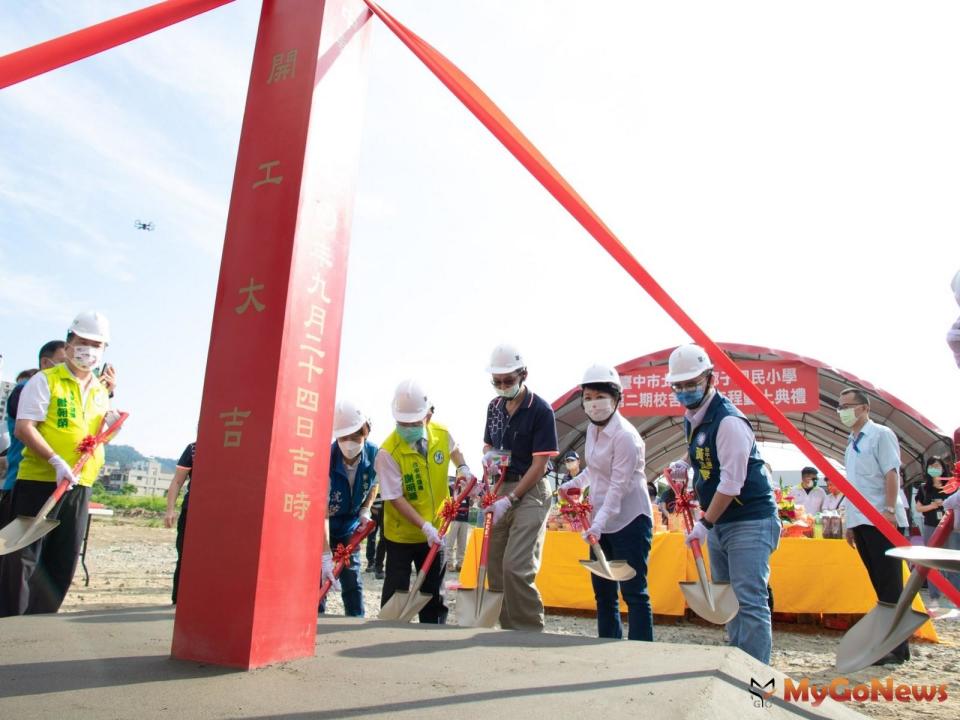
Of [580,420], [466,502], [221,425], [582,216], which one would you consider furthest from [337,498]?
[580,420]

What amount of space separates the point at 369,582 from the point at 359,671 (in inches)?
343

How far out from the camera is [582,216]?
301 cm

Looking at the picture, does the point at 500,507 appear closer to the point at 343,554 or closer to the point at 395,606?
the point at 395,606

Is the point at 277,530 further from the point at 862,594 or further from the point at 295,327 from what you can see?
the point at 862,594

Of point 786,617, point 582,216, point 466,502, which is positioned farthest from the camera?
point 786,617

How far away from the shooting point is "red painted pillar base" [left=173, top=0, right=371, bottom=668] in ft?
7.80

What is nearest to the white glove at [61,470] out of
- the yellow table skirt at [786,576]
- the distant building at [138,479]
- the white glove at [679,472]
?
the white glove at [679,472]

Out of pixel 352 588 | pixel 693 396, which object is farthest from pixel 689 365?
pixel 352 588

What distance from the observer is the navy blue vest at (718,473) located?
3.62 m

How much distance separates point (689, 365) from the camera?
402 cm

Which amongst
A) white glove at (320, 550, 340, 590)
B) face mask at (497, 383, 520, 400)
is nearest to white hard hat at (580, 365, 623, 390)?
face mask at (497, 383, 520, 400)

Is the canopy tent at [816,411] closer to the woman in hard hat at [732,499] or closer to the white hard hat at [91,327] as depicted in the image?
the woman in hard hat at [732,499]

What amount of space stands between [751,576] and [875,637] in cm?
59

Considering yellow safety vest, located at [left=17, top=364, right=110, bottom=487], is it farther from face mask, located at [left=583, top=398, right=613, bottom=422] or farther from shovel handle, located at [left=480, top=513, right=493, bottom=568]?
face mask, located at [left=583, top=398, right=613, bottom=422]
